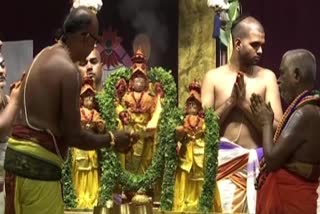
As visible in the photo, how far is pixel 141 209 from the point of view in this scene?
5320 mm

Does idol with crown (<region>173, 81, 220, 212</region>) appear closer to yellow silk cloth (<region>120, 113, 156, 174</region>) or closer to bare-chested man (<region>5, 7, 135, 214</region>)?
yellow silk cloth (<region>120, 113, 156, 174</region>)

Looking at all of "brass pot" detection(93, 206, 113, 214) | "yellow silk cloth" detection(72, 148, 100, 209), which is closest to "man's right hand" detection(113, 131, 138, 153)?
"brass pot" detection(93, 206, 113, 214)

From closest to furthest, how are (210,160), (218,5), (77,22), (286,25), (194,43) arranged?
(77,22) < (210,160) < (218,5) < (286,25) < (194,43)

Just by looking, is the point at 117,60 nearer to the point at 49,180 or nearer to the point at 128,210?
the point at 128,210

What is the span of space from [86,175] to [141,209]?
26.9 inches

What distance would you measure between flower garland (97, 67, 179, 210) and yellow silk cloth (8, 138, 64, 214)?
1681 mm

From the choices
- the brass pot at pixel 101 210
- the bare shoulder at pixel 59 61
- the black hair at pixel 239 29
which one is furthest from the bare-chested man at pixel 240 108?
the bare shoulder at pixel 59 61

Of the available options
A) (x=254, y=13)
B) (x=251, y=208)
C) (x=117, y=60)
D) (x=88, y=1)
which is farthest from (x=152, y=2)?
(x=251, y=208)

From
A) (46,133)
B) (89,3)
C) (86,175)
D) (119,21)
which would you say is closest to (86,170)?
(86,175)

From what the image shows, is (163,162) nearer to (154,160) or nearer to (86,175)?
(154,160)

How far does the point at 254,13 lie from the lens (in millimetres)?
7453

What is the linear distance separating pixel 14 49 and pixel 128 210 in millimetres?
3811

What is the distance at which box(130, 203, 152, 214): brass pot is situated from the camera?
17.4 feet

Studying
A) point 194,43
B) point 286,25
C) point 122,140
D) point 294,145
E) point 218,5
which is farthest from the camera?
point 194,43
